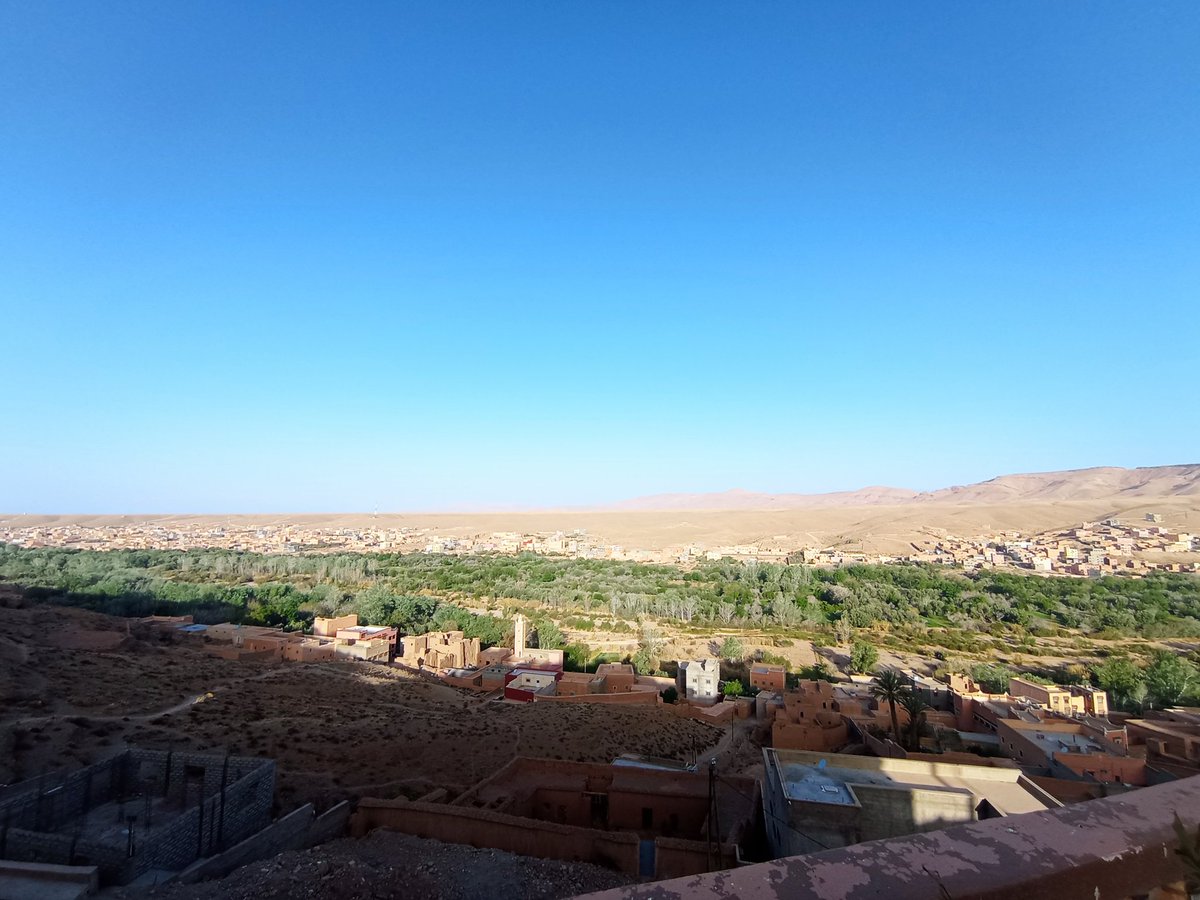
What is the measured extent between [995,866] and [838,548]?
9045 centimetres

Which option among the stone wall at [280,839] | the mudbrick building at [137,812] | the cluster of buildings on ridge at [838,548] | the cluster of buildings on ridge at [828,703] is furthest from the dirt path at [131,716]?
the cluster of buildings on ridge at [838,548]

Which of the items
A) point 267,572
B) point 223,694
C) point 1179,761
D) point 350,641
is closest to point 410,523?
point 267,572

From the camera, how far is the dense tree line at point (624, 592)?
131 feet

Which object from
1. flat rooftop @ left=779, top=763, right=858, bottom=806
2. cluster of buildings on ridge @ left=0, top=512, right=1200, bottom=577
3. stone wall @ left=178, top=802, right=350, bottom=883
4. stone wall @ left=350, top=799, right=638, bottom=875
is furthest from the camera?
cluster of buildings on ridge @ left=0, top=512, right=1200, bottom=577

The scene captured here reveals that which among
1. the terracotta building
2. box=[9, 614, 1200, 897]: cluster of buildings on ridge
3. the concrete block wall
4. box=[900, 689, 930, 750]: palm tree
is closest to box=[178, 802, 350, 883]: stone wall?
box=[9, 614, 1200, 897]: cluster of buildings on ridge

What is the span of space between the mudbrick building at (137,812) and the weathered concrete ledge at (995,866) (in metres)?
10.8

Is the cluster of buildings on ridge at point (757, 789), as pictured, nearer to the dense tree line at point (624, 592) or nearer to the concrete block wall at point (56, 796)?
the concrete block wall at point (56, 796)

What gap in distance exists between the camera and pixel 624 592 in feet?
171

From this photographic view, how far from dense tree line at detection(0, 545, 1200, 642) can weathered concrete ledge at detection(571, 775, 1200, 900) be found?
35893 millimetres

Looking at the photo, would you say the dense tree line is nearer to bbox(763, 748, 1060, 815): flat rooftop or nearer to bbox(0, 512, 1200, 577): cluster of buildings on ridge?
bbox(0, 512, 1200, 577): cluster of buildings on ridge

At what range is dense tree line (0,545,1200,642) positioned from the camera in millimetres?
40000

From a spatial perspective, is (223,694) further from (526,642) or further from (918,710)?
(918,710)

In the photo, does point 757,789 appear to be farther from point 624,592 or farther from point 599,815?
point 624,592

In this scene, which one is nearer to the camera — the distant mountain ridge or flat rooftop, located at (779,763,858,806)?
flat rooftop, located at (779,763,858,806)
